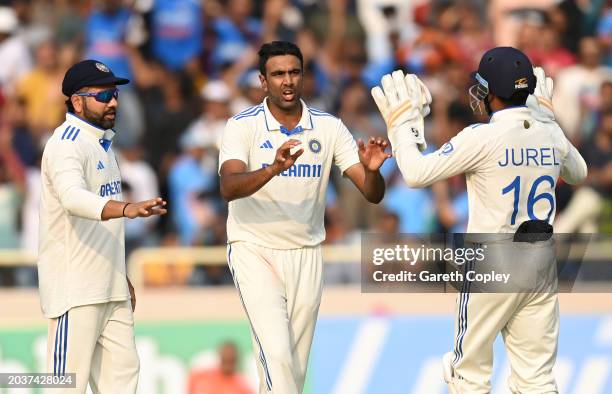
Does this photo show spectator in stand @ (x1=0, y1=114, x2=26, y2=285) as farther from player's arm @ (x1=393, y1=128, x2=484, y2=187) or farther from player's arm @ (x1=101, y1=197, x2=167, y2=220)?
player's arm @ (x1=393, y1=128, x2=484, y2=187)

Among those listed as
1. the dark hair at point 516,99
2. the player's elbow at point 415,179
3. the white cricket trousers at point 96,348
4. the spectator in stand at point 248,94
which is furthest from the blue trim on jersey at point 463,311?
the spectator in stand at point 248,94

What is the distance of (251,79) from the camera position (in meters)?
15.2

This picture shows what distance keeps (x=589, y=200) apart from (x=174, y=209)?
420 centimetres

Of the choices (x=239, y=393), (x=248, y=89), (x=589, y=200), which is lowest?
(x=239, y=393)

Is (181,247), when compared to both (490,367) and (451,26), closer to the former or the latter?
(451,26)

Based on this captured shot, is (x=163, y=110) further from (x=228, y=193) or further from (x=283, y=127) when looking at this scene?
(x=228, y=193)

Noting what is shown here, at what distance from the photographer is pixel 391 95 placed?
863cm

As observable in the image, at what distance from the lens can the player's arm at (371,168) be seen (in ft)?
28.7

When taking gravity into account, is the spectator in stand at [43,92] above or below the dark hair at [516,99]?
above

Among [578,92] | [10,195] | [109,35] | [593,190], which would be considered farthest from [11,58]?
[593,190]

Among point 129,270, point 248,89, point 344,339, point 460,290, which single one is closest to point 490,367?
point 460,290

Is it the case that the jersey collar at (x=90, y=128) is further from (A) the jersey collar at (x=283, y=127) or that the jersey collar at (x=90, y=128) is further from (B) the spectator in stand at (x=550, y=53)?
(B) the spectator in stand at (x=550, y=53)

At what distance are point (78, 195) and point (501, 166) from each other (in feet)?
8.10

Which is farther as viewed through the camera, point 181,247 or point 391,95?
point 181,247
